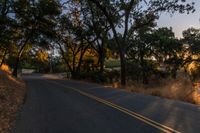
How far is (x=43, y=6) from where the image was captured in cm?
3859

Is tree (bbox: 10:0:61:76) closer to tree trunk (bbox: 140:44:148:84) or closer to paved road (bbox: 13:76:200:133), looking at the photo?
tree trunk (bbox: 140:44:148:84)

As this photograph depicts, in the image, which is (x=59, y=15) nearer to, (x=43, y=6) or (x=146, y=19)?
(x=43, y=6)

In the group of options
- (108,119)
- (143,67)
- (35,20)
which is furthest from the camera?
(35,20)

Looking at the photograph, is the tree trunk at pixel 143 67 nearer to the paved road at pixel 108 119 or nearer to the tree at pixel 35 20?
the tree at pixel 35 20

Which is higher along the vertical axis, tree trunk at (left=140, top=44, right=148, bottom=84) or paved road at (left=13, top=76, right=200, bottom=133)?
tree trunk at (left=140, top=44, right=148, bottom=84)

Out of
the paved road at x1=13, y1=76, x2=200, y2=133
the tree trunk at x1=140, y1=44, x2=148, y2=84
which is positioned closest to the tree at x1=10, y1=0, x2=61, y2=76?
the tree trunk at x1=140, y1=44, x2=148, y2=84

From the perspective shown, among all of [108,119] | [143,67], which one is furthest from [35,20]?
[108,119]

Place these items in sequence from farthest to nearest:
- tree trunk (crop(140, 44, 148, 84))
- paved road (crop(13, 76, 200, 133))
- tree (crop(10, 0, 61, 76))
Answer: tree trunk (crop(140, 44, 148, 84))
tree (crop(10, 0, 61, 76))
paved road (crop(13, 76, 200, 133))

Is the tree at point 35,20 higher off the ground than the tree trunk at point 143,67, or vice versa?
the tree at point 35,20

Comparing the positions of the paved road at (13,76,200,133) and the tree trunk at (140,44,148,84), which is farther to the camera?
the tree trunk at (140,44,148,84)

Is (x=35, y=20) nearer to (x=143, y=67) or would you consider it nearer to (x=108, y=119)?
(x=143, y=67)

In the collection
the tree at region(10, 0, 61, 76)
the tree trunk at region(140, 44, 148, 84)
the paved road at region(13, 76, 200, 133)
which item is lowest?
the paved road at region(13, 76, 200, 133)

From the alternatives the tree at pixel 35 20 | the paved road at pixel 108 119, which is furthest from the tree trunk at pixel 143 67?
the paved road at pixel 108 119

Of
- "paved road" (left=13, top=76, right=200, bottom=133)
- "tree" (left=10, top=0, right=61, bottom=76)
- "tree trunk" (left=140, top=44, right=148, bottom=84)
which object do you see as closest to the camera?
"paved road" (left=13, top=76, right=200, bottom=133)
